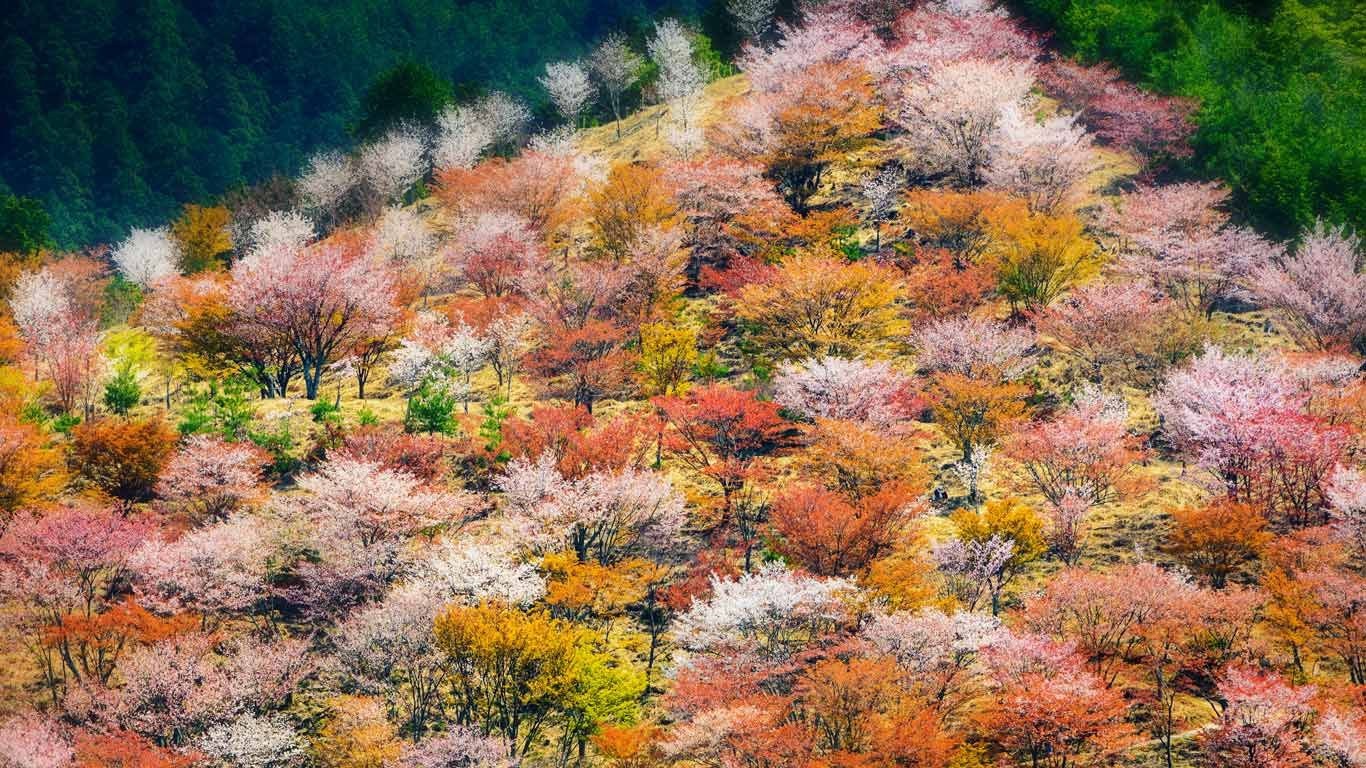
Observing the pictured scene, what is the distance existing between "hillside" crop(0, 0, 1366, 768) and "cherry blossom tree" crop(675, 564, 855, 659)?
112 millimetres

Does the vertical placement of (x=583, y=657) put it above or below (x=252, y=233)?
below

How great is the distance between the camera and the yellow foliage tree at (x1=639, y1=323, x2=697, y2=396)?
39125 millimetres

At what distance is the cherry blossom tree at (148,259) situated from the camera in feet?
206

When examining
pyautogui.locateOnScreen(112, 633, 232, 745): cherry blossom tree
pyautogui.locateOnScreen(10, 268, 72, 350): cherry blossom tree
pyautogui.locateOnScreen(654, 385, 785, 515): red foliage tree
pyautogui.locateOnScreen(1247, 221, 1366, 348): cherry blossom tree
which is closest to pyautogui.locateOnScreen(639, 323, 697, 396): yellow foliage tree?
pyautogui.locateOnScreen(654, 385, 785, 515): red foliage tree

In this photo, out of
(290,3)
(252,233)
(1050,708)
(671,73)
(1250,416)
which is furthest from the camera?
(290,3)

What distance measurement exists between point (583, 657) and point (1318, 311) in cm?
2950

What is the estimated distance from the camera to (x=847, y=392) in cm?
3503

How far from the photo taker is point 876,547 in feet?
95.5

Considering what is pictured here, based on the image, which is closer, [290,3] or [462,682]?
[462,682]

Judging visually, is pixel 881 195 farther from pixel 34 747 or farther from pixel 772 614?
pixel 34 747

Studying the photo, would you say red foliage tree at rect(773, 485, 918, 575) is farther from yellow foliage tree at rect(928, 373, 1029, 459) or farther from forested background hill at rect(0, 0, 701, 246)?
forested background hill at rect(0, 0, 701, 246)

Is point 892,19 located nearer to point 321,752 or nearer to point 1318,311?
point 1318,311

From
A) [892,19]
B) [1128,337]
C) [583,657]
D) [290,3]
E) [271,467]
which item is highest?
[290,3]

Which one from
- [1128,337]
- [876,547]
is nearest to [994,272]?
[1128,337]
